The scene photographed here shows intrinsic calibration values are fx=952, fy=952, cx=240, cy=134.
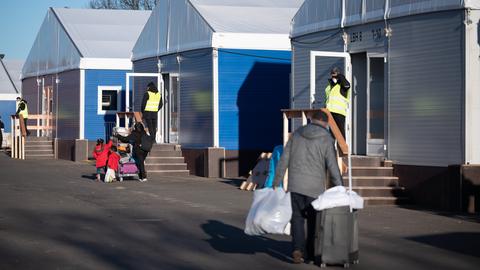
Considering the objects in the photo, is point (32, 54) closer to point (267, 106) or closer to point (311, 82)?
point (267, 106)

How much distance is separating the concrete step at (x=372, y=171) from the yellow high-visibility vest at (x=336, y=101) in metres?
1.21

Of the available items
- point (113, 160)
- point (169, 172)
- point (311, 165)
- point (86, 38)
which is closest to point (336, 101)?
point (113, 160)

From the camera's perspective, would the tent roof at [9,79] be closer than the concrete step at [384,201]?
No

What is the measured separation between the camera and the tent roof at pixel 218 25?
27.6m

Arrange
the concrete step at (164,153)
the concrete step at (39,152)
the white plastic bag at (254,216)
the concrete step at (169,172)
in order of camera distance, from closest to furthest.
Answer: the white plastic bag at (254,216) → the concrete step at (169,172) → the concrete step at (164,153) → the concrete step at (39,152)

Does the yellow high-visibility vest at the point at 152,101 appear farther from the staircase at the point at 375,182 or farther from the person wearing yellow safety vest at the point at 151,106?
the staircase at the point at 375,182

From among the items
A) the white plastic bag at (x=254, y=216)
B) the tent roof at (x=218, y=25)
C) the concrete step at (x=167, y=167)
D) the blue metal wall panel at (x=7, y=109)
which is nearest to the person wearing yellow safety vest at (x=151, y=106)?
the concrete step at (x=167, y=167)

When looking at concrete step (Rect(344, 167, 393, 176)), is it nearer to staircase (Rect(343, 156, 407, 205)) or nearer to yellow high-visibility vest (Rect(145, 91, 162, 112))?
staircase (Rect(343, 156, 407, 205))

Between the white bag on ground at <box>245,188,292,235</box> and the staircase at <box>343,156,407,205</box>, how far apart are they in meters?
8.05

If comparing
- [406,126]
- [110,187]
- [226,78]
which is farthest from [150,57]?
[406,126]

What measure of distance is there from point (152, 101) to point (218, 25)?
2991 millimetres

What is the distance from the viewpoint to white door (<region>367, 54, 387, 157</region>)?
20.9 metres

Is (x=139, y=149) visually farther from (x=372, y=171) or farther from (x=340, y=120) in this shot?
(x=372, y=171)

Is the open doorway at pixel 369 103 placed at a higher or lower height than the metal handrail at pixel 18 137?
higher
